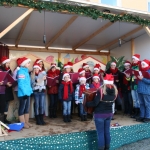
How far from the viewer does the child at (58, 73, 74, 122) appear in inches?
214

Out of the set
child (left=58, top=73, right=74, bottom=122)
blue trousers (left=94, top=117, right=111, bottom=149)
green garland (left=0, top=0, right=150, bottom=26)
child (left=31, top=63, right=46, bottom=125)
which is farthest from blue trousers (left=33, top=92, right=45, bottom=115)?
green garland (left=0, top=0, right=150, bottom=26)

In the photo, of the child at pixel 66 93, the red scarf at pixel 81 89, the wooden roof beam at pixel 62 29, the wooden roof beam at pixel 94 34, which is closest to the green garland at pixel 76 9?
the wooden roof beam at pixel 62 29

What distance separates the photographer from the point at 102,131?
361 centimetres

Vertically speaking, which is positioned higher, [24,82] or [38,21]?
[38,21]

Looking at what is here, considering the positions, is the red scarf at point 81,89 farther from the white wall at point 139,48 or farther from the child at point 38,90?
the white wall at point 139,48

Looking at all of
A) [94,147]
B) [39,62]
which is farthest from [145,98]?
[39,62]

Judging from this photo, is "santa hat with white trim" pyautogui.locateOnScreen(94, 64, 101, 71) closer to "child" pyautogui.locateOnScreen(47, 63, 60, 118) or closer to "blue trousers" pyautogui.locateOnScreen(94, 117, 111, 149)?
"child" pyautogui.locateOnScreen(47, 63, 60, 118)

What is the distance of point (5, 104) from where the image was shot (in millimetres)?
4852

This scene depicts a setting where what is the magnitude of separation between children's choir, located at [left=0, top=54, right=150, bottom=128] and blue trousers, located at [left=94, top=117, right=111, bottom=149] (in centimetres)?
80

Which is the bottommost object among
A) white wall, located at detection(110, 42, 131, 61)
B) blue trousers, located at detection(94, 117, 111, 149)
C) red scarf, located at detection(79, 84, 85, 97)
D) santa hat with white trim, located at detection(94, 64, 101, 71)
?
blue trousers, located at detection(94, 117, 111, 149)

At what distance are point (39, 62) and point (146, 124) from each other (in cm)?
313

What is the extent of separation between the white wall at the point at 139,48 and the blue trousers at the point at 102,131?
3846 millimetres

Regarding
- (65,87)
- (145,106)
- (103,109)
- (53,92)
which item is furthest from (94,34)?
(103,109)

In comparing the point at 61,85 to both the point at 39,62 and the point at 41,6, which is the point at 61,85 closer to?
the point at 39,62
